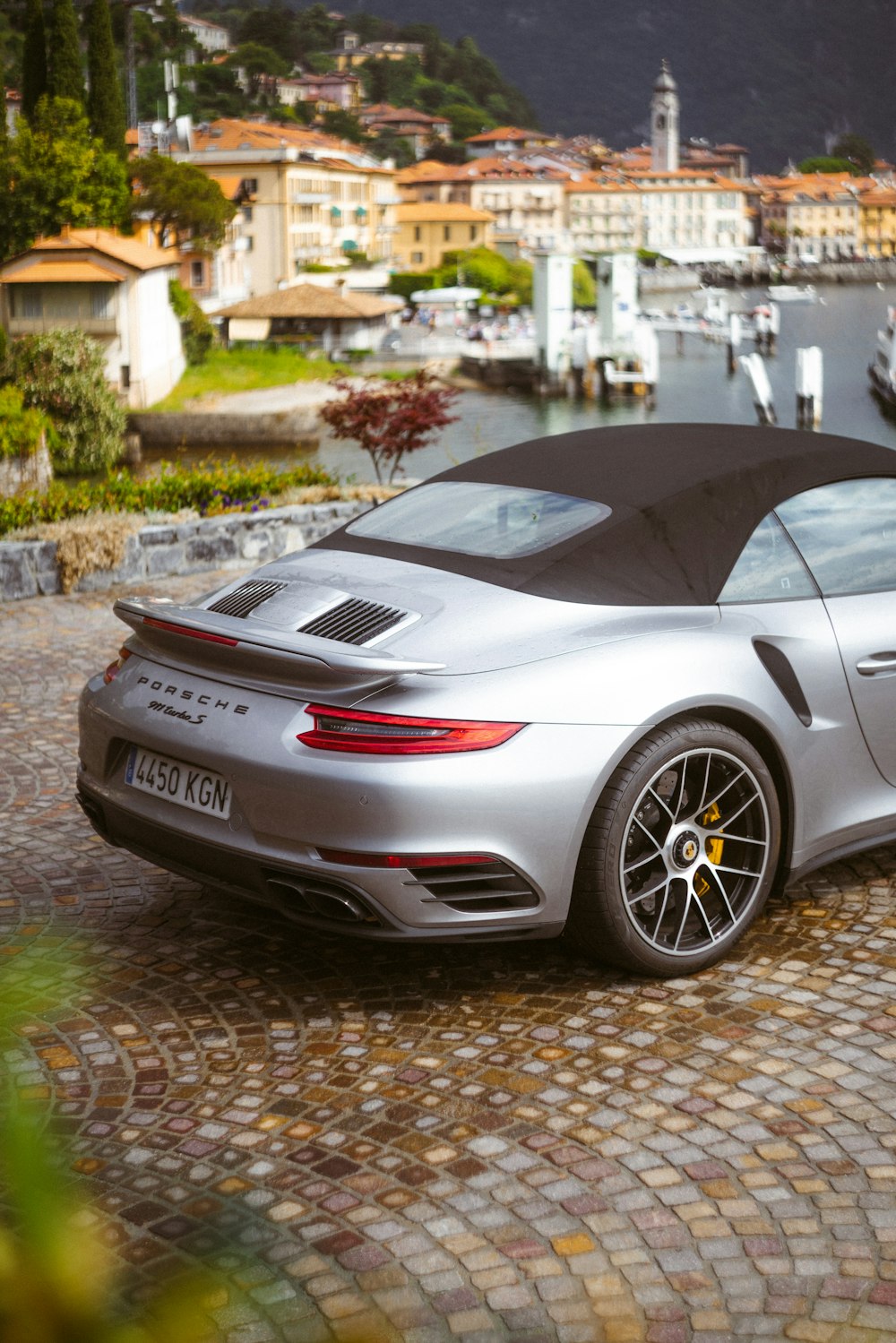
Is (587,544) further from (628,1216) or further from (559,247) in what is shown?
(559,247)

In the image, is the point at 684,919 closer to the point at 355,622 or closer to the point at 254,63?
the point at 355,622

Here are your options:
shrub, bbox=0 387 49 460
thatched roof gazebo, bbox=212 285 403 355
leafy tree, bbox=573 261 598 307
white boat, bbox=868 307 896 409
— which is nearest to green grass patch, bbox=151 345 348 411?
thatched roof gazebo, bbox=212 285 403 355

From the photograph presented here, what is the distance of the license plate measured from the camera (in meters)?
3.97

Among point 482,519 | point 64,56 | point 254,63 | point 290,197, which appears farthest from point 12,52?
point 482,519

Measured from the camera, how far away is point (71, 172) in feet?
238

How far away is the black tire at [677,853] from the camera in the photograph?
3.91 metres

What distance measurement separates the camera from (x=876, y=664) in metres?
4.53

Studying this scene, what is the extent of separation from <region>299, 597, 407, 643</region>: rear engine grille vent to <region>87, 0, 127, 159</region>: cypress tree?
76.9 meters

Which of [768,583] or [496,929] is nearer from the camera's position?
[496,929]

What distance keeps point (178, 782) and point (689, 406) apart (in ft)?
300

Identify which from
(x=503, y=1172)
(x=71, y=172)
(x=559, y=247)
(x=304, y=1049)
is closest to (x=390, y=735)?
(x=304, y=1049)

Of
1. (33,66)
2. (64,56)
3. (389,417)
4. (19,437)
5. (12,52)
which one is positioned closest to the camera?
(389,417)

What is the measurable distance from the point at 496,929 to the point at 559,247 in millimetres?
165925

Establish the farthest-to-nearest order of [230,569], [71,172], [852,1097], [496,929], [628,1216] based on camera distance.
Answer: [71,172]
[230,569]
[496,929]
[852,1097]
[628,1216]
